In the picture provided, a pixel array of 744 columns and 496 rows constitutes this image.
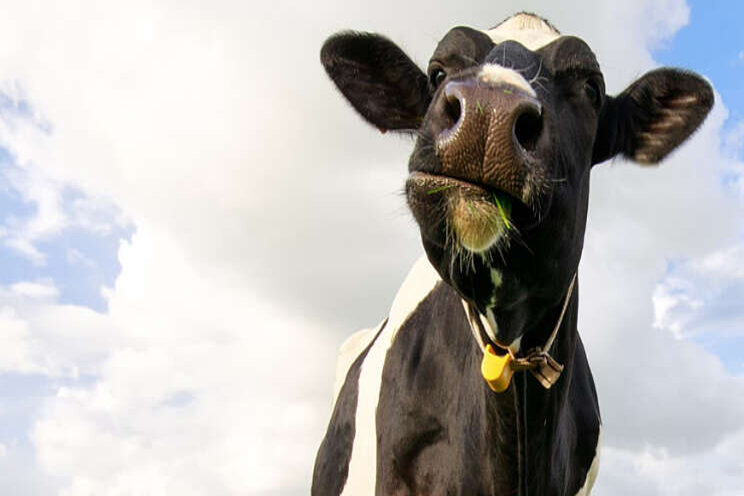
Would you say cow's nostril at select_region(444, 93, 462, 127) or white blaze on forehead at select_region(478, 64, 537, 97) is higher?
white blaze on forehead at select_region(478, 64, 537, 97)

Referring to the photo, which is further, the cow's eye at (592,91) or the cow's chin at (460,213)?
the cow's eye at (592,91)

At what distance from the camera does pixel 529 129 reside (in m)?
3.37

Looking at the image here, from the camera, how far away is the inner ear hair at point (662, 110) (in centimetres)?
491

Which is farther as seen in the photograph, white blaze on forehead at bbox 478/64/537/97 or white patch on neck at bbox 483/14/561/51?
white patch on neck at bbox 483/14/561/51

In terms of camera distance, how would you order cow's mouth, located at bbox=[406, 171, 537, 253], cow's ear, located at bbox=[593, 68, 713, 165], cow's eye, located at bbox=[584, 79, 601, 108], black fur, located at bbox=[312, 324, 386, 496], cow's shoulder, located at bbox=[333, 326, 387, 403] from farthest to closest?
cow's shoulder, located at bbox=[333, 326, 387, 403], black fur, located at bbox=[312, 324, 386, 496], cow's ear, located at bbox=[593, 68, 713, 165], cow's eye, located at bbox=[584, 79, 601, 108], cow's mouth, located at bbox=[406, 171, 537, 253]

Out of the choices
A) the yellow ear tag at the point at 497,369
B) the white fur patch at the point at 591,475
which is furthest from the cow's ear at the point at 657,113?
the white fur patch at the point at 591,475

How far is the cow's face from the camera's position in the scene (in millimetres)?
3238

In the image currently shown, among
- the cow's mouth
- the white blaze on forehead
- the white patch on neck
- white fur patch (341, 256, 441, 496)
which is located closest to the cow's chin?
the cow's mouth

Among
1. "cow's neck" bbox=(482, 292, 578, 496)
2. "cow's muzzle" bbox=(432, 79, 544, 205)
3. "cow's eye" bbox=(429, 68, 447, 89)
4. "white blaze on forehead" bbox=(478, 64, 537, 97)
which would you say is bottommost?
"cow's neck" bbox=(482, 292, 578, 496)

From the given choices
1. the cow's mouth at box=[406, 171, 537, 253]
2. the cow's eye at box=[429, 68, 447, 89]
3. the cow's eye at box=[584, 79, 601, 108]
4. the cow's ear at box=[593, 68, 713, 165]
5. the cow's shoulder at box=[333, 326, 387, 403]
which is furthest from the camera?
the cow's shoulder at box=[333, 326, 387, 403]

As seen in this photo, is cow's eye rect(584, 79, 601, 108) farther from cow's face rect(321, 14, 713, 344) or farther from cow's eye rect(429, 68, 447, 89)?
cow's eye rect(429, 68, 447, 89)

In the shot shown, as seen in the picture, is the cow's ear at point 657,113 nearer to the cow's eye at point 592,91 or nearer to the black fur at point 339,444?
the cow's eye at point 592,91

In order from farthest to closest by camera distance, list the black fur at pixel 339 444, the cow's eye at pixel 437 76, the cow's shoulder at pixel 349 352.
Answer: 1. the cow's shoulder at pixel 349 352
2. the black fur at pixel 339 444
3. the cow's eye at pixel 437 76

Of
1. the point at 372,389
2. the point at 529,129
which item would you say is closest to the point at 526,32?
the point at 529,129
